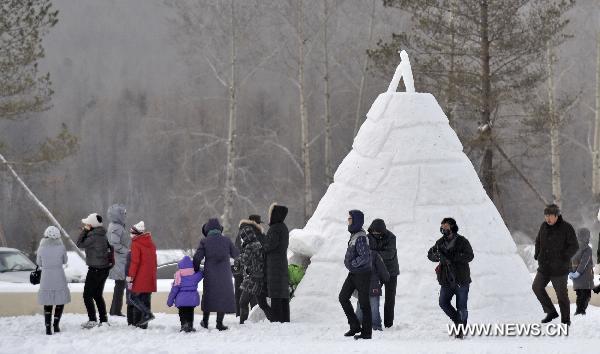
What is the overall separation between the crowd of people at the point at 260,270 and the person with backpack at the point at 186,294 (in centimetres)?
1

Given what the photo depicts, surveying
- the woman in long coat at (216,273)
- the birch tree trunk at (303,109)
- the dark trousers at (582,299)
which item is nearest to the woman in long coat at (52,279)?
the woman in long coat at (216,273)

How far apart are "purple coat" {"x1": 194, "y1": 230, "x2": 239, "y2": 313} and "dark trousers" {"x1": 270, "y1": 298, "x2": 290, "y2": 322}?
69 cm

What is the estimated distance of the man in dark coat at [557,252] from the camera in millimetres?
10164

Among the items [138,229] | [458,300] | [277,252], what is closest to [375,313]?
[458,300]

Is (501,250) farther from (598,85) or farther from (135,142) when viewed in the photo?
(135,142)

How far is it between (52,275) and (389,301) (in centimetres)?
371

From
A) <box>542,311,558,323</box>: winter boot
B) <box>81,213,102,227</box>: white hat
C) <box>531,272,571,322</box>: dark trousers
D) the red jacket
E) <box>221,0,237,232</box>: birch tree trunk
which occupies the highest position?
<box>221,0,237,232</box>: birch tree trunk

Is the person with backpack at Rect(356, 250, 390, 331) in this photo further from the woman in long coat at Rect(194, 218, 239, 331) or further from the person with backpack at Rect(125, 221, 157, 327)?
the person with backpack at Rect(125, 221, 157, 327)

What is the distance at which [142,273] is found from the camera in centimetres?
1027

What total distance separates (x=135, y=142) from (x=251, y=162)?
A: 428cm

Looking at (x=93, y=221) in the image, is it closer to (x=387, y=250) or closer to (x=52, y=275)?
(x=52, y=275)

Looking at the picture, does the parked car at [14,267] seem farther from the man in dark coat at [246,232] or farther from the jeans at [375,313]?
the jeans at [375,313]

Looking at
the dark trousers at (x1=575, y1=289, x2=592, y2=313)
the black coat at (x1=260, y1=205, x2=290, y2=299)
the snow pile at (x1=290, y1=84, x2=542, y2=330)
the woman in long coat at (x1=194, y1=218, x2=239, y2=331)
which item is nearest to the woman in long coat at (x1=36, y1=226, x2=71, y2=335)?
the woman in long coat at (x1=194, y1=218, x2=239, y2=331)

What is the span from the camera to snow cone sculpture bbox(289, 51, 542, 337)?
10508 millimetres
